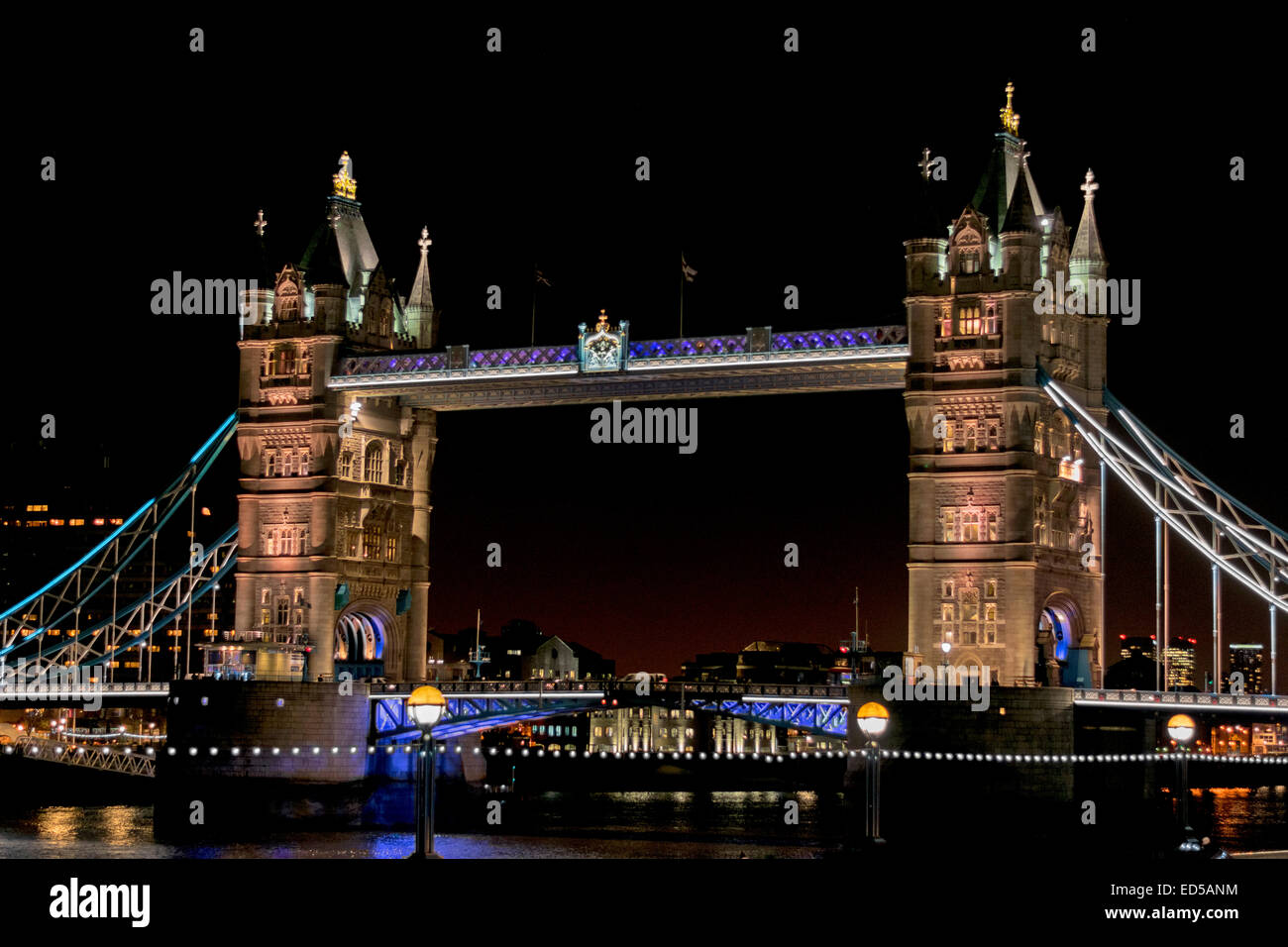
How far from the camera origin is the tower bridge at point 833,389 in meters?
67.1

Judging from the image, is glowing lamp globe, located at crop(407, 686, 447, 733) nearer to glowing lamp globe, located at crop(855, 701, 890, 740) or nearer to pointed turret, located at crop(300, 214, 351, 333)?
glowing lamp globe, located at crop(855, 701, 890, 740)

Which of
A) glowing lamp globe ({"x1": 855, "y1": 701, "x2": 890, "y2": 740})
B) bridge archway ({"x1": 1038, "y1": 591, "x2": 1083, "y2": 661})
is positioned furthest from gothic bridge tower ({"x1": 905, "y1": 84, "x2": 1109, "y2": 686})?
glowing lamp globe ({"x1": 855, "y1": 701, "x2": 890, "y2": 740})

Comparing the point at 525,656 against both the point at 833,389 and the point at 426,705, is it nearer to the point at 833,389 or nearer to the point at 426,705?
the point at 833,389

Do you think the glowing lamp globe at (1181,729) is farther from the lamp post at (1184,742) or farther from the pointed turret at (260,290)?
the pointed turret at (260,290)

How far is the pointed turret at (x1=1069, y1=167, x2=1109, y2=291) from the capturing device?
7050 centimetres

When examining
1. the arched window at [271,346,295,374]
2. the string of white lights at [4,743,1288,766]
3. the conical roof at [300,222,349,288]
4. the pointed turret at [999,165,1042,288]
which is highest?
the conical roof at [300,222,349,288]

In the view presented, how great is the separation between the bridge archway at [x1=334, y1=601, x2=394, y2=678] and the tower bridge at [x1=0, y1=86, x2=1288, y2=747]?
0.33 feet

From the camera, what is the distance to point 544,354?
7419 cm

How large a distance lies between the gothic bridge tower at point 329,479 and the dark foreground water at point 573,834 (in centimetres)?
831

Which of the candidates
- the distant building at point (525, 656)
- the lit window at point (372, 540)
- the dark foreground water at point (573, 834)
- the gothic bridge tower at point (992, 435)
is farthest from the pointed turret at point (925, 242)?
the distant building at point (525, 656)
